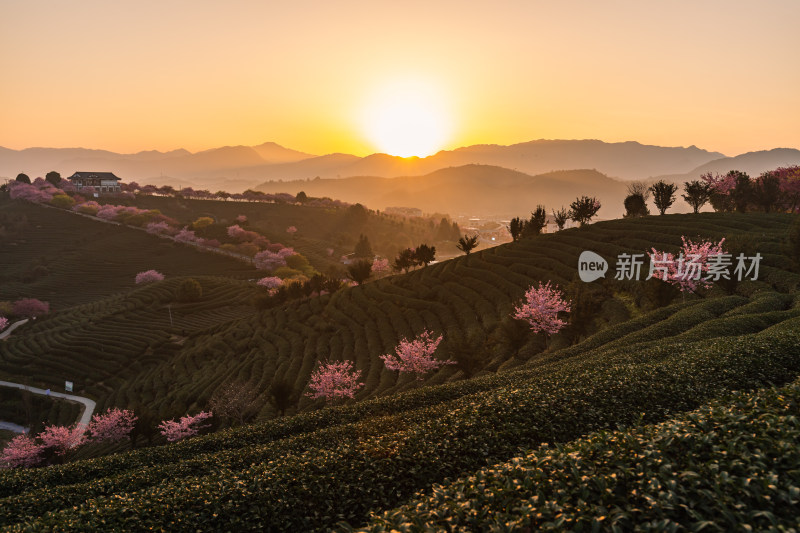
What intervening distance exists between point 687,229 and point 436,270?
139ft

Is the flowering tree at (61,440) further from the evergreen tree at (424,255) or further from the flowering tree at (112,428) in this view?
the evergreen tree at (424,255)

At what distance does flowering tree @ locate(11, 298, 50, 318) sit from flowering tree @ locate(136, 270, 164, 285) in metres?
29.3

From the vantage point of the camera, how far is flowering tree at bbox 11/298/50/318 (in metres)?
103

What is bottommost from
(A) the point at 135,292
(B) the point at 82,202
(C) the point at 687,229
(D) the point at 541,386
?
(A) the point at 135,292

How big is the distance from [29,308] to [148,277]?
34.1 metres

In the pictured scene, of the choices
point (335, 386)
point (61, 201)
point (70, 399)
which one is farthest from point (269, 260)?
point (335, 386)

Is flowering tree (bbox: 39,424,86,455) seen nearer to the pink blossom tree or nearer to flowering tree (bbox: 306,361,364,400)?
flowering tree (bbox: 306,361,364,400)

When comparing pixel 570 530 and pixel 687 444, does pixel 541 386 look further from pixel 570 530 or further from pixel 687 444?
pixel 570 530

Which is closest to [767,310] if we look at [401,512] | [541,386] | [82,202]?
[541,386]

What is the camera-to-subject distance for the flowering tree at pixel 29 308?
102562 mm

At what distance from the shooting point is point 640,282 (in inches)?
2044

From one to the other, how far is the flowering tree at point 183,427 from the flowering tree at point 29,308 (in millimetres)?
85959

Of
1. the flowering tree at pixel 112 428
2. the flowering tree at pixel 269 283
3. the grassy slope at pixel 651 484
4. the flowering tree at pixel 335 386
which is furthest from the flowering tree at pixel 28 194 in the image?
the grassy slope at pixel 651 484

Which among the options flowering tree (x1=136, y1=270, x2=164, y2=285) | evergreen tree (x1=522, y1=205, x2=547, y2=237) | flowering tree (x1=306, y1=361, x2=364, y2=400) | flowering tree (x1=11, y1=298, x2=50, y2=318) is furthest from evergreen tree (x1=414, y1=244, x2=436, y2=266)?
flowering tree (x1=11, y1=298, x2=50, y2=318)
